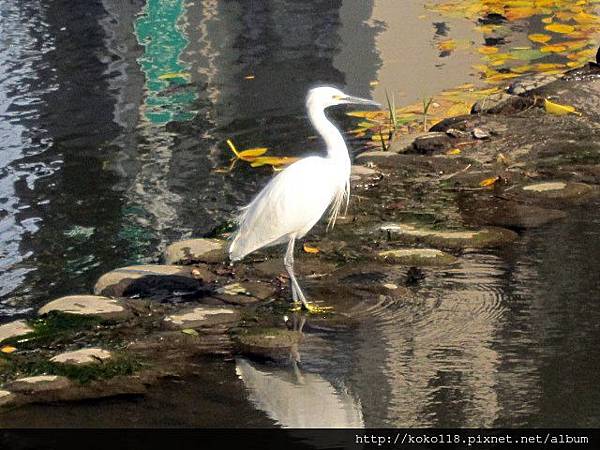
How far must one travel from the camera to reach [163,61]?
14.7 metres

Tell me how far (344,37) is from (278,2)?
9.02 feet

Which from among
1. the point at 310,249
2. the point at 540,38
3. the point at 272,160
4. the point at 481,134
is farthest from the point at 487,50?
the point at 310,249

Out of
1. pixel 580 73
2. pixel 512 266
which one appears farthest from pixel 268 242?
pixel 580 73

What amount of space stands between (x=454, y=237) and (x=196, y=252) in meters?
1.76

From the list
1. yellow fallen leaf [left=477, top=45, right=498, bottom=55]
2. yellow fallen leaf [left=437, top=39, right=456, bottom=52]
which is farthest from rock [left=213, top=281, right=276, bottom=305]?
yellow fallen leaf [left=437, top=39, right=456, bottom=52]

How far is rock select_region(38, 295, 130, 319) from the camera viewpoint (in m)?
6.59

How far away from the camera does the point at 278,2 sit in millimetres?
17562

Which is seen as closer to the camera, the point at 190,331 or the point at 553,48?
the point at 190,331

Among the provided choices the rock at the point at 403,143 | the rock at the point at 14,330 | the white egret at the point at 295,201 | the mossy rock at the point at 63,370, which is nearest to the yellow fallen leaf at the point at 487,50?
the rock at the point at 403,143

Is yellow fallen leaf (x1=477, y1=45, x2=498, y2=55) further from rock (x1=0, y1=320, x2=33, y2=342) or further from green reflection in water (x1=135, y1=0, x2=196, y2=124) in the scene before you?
rock (x1=0, y1=320, x2=33, y2=342)

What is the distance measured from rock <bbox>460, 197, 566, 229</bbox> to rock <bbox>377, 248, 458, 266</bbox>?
29.5 inches

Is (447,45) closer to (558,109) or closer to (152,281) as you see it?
(558,109)

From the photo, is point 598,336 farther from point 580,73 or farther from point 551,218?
point 580,73

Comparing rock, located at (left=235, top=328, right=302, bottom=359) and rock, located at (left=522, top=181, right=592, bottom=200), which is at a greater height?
rock, located at (left=522, top=181, right=592, bottom=200)
